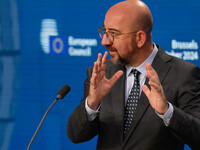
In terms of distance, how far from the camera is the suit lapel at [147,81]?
215cm

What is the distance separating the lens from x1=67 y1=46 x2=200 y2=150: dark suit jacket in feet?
6.89

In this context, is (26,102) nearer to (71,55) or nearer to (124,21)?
(71,55)

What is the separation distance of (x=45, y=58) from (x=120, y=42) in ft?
5.17

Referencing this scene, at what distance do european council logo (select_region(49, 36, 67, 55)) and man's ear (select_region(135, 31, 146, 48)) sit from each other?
142 centimetres

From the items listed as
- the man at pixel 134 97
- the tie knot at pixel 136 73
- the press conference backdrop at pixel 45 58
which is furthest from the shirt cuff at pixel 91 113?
the press conference backdrop at pixel 45 58

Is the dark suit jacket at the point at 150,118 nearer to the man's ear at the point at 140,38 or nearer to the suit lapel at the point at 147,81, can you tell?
the suit lapel at the point at 147,81

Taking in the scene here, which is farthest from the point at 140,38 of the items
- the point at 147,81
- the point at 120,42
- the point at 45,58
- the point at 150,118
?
the point at 45,58

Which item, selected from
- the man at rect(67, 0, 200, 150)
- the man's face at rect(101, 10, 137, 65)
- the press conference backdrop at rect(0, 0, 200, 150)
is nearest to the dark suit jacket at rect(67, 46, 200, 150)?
the man at rect(67, 0, 200, 150)

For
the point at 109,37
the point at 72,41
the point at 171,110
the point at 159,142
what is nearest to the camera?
the point at 171,110

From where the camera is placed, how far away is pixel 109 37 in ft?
7.50

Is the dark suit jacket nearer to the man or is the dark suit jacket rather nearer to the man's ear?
the man

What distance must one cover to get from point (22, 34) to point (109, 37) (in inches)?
66.5

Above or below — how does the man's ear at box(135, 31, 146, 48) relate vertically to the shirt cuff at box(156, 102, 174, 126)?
above

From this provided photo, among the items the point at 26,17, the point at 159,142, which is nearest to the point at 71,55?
the point at 26,17
